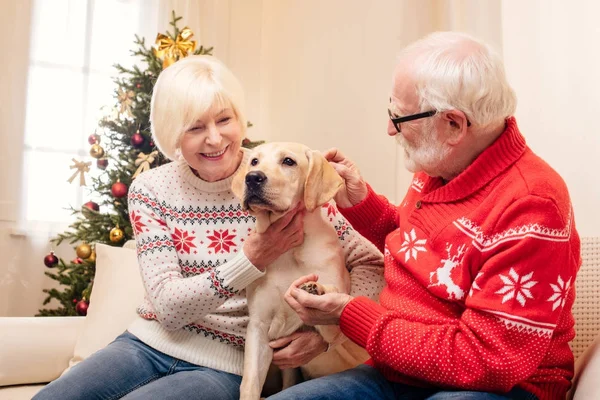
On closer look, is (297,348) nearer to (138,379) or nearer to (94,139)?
(138,379)

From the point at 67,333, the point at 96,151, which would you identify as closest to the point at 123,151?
the point at 96,151

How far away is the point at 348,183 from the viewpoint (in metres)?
1.85

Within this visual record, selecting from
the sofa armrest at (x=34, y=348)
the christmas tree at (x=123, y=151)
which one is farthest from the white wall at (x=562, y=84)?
the sofa armrest at (x=34, y=348)

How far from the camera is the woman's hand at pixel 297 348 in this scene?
1729 mm

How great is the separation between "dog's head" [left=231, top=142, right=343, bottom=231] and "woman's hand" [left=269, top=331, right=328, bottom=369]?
14.1 inches

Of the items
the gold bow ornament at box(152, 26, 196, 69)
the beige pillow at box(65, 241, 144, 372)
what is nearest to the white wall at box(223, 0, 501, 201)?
the gold bow ornament at box(152, 26, 196, 69)

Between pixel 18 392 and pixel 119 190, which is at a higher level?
pixel 119 190

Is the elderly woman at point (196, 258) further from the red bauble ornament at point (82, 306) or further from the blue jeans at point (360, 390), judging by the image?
the red bauble ornament at point (82, 306)

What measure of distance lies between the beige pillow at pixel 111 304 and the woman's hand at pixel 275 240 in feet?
2.39

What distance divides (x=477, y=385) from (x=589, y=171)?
115 centimetres

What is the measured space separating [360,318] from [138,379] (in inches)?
28.5

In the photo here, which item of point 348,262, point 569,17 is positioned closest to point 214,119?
point 348,262

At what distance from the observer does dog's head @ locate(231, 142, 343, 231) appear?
163 cm

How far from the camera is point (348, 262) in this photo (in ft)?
6.33
